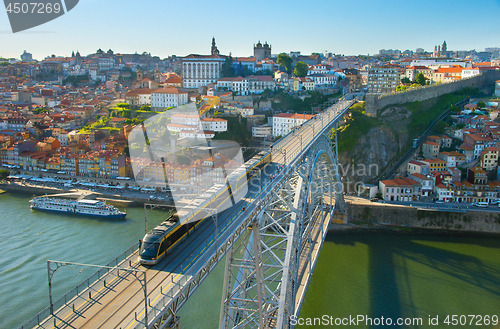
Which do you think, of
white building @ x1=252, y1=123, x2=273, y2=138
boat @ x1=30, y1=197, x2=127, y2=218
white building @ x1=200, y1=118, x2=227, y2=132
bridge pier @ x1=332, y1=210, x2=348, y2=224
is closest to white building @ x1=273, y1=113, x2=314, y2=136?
white building @ x1=252, y1=123, x2=273, y2=138

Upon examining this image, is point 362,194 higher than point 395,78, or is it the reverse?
point 395,78

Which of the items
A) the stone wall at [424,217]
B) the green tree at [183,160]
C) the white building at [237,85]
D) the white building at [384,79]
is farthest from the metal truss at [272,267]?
the white building at [237,85]

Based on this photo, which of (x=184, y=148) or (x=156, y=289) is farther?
(x=184, y=148)

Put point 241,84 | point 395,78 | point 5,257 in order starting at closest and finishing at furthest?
point 5,257 → point 395,78 → point 241,84

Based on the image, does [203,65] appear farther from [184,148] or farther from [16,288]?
[16,288]

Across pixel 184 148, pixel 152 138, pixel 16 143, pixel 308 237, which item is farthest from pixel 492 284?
pixel 16 143

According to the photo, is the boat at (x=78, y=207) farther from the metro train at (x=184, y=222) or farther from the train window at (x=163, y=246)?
the train window at (x=163, y=246)
